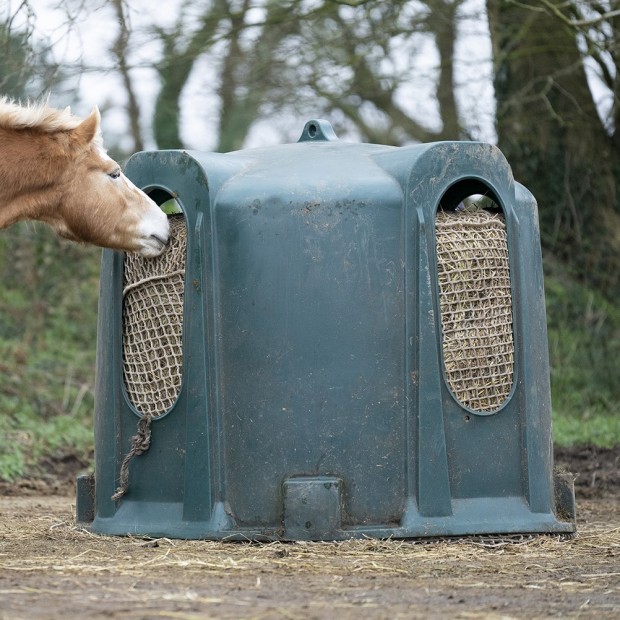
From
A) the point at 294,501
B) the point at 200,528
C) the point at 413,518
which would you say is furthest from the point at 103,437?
the point at 413,518

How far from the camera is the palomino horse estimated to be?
17.8ft

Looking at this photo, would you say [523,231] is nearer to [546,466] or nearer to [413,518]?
[546,466]

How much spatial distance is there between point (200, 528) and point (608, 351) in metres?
6.97

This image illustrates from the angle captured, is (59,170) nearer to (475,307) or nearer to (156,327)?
(156,327)

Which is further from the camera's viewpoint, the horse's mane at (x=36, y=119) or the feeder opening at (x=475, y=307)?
the horse's mane at (x=36, y=119)

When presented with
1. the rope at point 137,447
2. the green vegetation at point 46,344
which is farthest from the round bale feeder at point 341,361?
the green vegetation at point 46,344

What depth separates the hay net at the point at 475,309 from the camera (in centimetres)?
485

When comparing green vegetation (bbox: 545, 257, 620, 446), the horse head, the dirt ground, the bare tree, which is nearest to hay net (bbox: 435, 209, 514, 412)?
the dirt ground

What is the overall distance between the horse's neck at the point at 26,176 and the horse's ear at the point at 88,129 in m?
0.18

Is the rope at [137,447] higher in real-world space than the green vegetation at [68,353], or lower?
lower

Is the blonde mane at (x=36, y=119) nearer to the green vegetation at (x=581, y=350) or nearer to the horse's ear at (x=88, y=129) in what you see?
the horse's ear at (x=88, y=129)

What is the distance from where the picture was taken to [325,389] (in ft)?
15.4

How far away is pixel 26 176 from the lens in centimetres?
550

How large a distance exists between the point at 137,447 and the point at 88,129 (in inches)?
64.3
